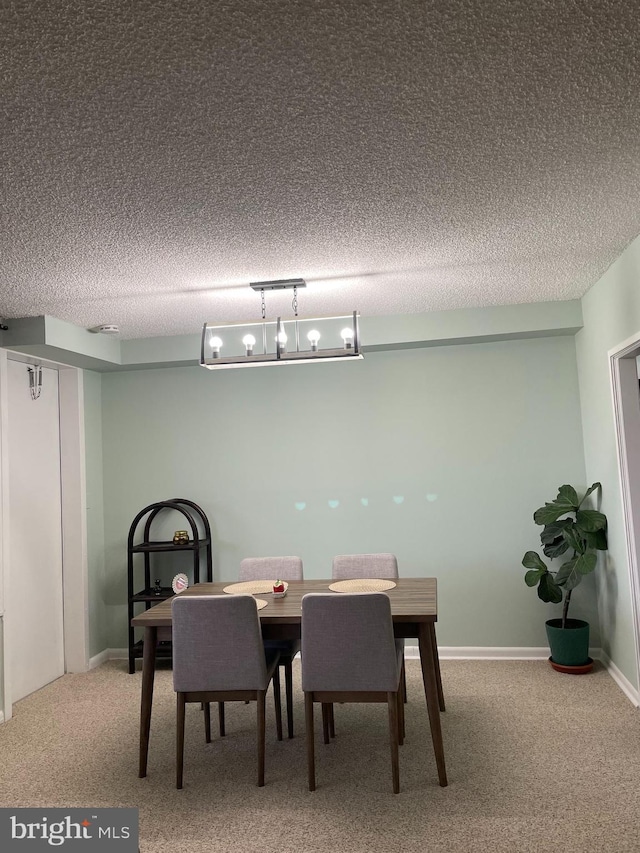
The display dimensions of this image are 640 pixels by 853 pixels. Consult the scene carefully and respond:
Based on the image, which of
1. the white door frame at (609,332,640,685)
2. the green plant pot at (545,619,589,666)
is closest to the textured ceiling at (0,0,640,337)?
the white door frame at (609,332,640,685)

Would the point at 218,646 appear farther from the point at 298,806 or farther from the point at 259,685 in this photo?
the point at 298,806

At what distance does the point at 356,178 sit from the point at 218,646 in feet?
6.95

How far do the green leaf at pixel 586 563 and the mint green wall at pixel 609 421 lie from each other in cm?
13

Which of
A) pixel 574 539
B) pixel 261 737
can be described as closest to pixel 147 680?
pixel 261 737

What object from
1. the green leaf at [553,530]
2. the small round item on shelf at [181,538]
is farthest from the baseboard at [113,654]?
the green leaf at [553,530]

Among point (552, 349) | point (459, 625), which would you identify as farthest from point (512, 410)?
point (459, 625)

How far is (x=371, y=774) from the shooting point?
10.1 feet

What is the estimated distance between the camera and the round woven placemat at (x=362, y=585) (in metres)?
3.62

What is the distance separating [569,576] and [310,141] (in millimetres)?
3251

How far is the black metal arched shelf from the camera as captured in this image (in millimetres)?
4879

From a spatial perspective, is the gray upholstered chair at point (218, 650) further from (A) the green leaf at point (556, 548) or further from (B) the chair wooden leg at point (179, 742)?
(A) the green leaf at point (556, 548)

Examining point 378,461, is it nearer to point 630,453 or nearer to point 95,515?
point 630,453

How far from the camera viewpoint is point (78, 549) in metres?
5.03

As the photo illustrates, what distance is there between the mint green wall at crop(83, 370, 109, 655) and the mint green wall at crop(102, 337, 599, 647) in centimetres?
7
